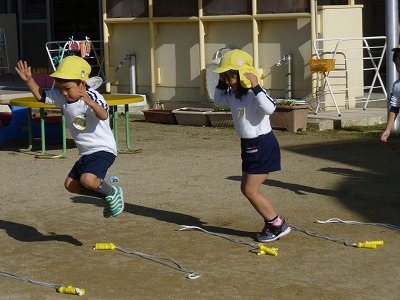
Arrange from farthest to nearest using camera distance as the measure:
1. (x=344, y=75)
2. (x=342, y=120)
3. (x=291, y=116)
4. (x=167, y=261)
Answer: (x=344, y=75) → (x=342, y=120) → (x=291, y=116) → (x=167, y=261)

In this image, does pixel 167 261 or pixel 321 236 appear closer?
Answer: pixel 167 261

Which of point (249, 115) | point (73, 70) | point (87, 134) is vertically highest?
point (73, 70)

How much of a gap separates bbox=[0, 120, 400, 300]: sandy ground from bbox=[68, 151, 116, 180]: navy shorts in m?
0.59

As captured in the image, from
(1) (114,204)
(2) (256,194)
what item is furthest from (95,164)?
(2) (256,194)

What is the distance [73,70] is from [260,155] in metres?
1.68

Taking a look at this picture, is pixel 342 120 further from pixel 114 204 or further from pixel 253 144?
pixel 114 204

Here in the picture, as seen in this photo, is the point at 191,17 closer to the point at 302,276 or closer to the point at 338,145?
the point at 338,145

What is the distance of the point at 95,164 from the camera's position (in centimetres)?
812

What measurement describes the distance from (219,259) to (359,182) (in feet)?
11.6

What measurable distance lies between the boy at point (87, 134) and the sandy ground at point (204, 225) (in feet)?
1.46

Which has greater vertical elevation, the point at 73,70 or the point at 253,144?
the point at 73,70

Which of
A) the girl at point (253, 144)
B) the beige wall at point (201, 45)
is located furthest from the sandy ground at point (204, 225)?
the beige wall at point (201, 45)

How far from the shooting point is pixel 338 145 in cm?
1331

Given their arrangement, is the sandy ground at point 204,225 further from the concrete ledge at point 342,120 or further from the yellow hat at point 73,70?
the yellow hat at point 73,70
